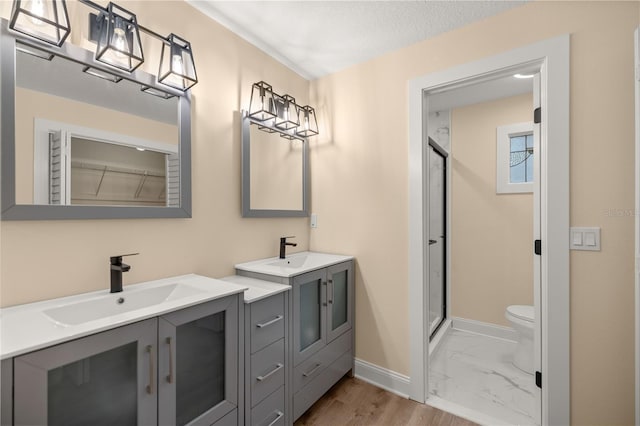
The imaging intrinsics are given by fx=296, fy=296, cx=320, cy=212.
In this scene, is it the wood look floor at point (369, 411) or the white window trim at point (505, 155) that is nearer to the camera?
the wood look floor at point (369, 411)

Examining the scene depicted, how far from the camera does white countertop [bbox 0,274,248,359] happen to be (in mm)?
835

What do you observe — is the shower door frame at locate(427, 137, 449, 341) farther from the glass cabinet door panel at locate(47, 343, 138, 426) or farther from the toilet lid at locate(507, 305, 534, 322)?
the glass cabinet door panel at locate(47, 343, 138, 426)

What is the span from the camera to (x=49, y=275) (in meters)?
1.23

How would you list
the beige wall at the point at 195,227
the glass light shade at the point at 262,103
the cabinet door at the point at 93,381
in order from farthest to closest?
the glass light shade at the point at 262,103 → the beige wall at the point at 195,227 → the cabinet door at the point at 93,381

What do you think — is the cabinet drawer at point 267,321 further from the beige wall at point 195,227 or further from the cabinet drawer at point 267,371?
the beige wall at point 195,227

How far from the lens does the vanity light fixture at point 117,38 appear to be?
1285mm

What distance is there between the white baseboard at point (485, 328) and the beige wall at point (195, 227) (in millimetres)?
2219

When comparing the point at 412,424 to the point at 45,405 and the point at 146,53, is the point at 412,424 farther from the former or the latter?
the point at 146,53

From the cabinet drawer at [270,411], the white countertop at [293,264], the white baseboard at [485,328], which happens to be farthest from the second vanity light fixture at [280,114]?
the white baseboard at [485,328]

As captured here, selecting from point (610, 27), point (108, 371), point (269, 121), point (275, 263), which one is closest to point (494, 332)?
point (275, 263)

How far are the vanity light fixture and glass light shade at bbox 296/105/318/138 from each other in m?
1.21

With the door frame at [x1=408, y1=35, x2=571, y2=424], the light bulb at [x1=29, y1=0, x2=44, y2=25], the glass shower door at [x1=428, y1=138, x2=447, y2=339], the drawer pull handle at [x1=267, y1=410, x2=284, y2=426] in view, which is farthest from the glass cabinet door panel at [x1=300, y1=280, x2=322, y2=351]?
the light bulb at [x1=29, y1=0, x2=44, y2=25]

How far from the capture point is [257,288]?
1625 millimetres

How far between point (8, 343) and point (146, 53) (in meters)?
1.38
